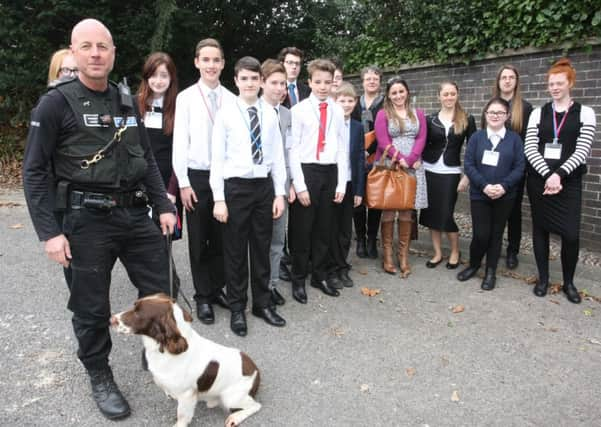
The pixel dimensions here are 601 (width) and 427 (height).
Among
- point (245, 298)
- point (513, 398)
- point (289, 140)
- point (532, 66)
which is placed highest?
point (532, 66)

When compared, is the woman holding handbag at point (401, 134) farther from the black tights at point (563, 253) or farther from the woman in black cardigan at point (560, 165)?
the black tights at point (563, 253)

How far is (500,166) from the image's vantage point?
4.95 metres

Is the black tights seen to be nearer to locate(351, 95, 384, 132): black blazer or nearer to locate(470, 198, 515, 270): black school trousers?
locate(470, 198, 515, 270): black school trousers

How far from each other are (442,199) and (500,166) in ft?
2.67

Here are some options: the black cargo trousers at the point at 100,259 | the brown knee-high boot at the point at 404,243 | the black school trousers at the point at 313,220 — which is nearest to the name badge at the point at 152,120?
the black school trousers at the point at 313,220

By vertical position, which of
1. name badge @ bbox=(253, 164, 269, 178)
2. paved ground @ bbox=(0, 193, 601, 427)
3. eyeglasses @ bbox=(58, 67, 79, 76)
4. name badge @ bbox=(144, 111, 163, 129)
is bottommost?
paved ground @ bbox=(0, 193, 601, 427)

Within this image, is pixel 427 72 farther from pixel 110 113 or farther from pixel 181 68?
pixel 110 113

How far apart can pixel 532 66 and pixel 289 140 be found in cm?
427

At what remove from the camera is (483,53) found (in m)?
7.23

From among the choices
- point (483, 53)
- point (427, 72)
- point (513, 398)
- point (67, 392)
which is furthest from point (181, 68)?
point (513, 398)

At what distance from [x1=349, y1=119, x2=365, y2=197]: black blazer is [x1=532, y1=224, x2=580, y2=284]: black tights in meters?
1.90

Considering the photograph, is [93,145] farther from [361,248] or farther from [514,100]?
[514,100]

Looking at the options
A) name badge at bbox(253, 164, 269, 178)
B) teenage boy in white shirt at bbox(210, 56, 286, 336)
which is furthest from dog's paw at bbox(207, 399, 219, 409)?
name badge at bbox(253, 164, 269, 178)

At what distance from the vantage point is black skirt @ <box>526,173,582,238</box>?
4.68m
